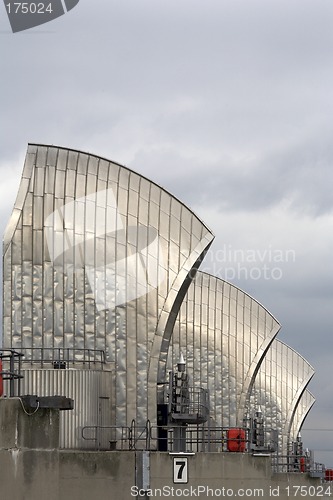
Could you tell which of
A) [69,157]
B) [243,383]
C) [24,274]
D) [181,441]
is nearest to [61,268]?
[24,274]

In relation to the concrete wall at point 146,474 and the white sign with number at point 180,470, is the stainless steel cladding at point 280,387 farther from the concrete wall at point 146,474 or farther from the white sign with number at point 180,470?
the white sign with number at point 180,470

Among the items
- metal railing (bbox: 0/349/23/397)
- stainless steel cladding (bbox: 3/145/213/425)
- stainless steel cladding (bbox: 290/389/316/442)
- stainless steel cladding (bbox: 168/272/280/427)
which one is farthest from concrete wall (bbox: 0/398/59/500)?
stainless steel cladding (bbox: 290/389/316/442)

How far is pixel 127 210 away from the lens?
37.9m

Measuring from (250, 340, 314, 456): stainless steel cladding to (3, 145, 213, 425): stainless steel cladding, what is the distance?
26.9 meters

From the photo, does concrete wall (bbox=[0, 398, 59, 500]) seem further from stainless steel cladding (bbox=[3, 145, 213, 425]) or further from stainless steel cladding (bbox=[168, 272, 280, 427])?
stainless steel cladding (bbox=[168, 272, 280, 427])

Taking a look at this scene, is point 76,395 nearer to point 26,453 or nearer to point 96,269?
point 96,269

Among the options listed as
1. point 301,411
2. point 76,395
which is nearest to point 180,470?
point 76,395

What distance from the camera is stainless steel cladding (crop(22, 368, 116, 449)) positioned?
32.8m

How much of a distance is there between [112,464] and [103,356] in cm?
637

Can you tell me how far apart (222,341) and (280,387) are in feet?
46.8

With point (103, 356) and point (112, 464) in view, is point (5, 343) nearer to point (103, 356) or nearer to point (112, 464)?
point (103, 356)

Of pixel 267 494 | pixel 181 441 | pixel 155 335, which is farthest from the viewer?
pixel 155 335

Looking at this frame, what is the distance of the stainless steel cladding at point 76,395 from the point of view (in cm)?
3284

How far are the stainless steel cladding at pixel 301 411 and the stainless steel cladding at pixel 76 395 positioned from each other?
1561 inches
